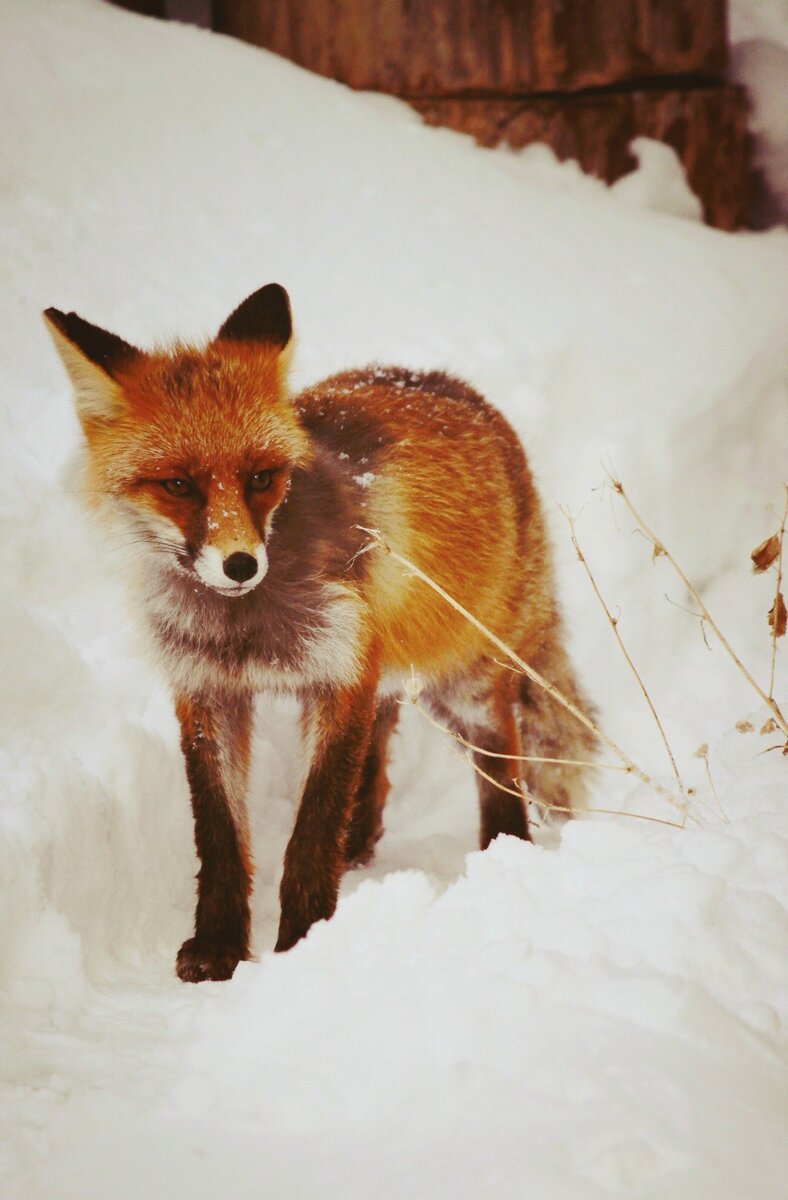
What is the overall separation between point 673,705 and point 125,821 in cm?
208

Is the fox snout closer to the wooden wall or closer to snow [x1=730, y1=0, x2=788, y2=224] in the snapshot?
the wooden wall

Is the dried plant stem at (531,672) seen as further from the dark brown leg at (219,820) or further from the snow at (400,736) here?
the dark brown leg at (219,820)

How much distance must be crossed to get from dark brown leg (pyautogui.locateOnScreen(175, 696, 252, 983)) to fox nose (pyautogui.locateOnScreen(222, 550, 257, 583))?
63 cm

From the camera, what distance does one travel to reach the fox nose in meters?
2.09

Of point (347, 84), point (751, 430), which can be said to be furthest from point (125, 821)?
point (347, 84)

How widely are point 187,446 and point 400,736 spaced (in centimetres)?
190

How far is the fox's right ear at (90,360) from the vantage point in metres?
2.22

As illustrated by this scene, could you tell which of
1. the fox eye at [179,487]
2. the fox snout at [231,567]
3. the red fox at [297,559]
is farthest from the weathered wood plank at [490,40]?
the fox snout at [231,567]

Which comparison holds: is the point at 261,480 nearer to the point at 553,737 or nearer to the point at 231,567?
the point at 231,567

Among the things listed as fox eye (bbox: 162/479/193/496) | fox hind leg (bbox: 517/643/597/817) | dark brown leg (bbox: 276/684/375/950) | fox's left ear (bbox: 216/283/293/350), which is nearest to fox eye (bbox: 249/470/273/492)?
fox eye (bbox: 162/479/193/496)

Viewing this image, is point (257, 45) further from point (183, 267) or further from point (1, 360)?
point (1, 360)

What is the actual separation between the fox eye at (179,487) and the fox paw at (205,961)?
1107mm

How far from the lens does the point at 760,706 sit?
352cm

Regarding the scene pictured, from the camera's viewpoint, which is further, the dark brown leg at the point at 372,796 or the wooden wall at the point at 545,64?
the wooden wall at the point at 545,64
